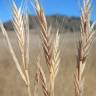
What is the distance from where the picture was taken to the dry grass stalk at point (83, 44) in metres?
1.39

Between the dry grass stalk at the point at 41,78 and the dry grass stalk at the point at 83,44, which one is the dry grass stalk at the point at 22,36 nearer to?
the dry grass stalk at the point at 41,78

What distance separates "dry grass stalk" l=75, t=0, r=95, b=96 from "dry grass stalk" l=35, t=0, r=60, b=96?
0.08 metres

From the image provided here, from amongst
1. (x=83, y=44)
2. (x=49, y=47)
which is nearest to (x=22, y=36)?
(x=49, y=47)

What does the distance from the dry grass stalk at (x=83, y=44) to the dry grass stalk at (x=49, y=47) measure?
0.08 m

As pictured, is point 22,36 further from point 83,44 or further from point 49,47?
point 83,44

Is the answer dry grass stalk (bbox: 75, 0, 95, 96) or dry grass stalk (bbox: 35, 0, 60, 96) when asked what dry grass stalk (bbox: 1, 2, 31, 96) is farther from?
dry grass stalk (bbox: 75, 0, 95, 96)

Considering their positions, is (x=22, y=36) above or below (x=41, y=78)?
above

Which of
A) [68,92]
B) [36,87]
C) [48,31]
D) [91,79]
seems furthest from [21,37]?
[91,79]

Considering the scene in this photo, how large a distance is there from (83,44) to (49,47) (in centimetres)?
12

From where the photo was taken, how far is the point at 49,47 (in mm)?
1369

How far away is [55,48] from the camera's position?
55.3 inches

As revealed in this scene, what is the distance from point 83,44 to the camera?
1403 mm

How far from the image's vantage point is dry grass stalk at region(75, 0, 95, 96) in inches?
54.9

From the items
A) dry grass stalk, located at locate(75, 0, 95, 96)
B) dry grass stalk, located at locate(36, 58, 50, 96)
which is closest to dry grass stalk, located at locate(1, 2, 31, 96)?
dry grass stalk, located at locate(36, 58, 50, 96)
